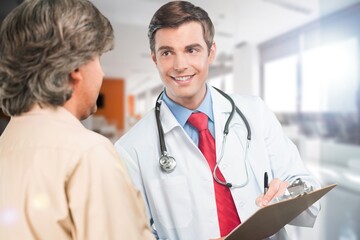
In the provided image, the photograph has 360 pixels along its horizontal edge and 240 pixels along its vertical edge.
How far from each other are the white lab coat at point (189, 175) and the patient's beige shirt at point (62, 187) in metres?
0.30

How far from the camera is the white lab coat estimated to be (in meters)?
0.83

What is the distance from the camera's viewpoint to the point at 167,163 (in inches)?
32.0

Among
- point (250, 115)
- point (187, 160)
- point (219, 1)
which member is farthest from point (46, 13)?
point (219, 1)

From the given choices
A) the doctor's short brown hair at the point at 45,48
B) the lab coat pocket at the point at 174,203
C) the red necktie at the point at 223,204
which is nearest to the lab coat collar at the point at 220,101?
the red necktie at the point at 223,204

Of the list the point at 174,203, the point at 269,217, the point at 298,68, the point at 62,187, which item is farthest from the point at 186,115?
the point at 298,68

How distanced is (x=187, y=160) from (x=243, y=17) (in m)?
1.20

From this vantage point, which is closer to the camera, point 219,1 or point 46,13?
point 46,13

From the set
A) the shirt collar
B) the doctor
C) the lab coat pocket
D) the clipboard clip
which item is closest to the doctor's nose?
the doctor

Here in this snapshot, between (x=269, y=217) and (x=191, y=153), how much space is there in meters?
0.27

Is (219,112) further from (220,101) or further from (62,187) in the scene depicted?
(62,187)

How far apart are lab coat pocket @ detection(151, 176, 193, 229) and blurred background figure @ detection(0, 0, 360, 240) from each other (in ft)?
0.98

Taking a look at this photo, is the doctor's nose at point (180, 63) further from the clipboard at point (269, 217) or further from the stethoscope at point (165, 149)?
the clipboard at point (269, 217)

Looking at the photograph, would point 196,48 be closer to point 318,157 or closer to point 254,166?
point 254,166

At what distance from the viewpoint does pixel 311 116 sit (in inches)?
123
